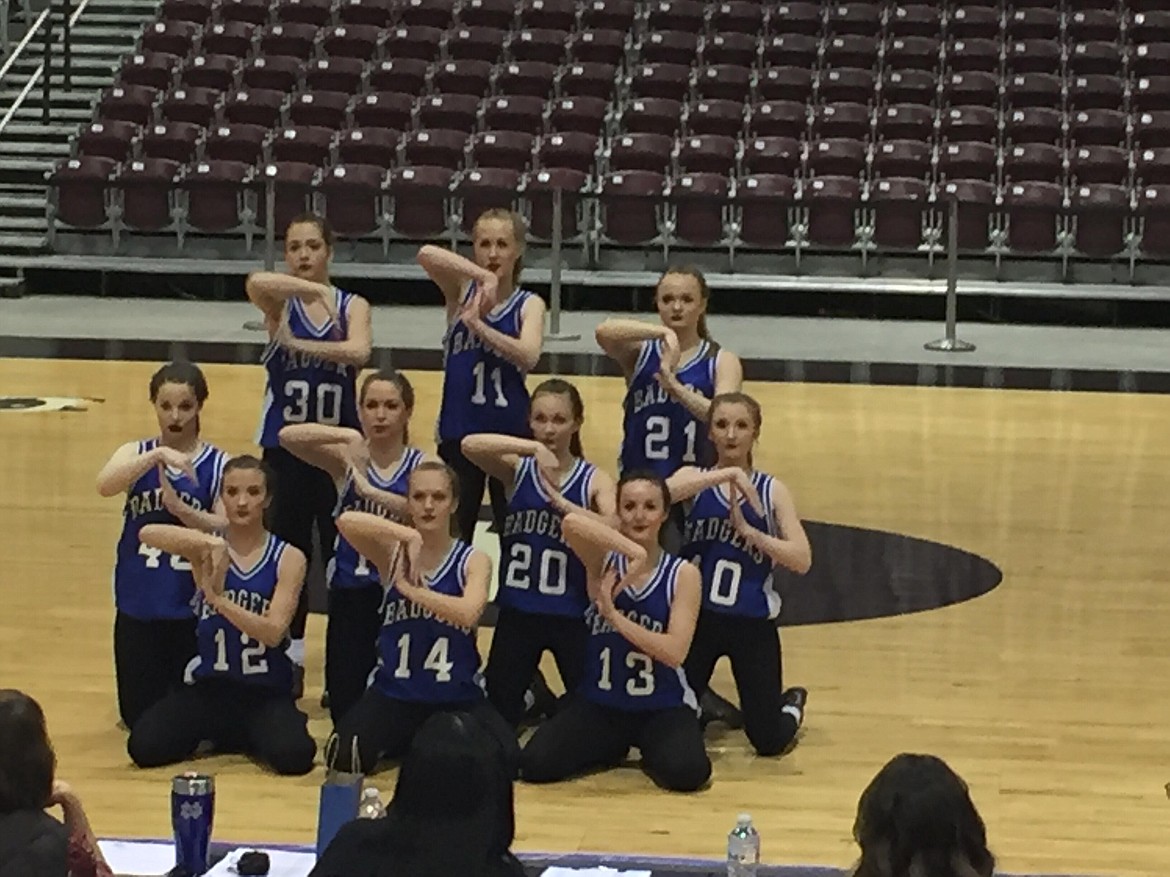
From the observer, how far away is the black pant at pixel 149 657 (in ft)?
20.9

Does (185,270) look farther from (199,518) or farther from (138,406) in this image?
(199,518)

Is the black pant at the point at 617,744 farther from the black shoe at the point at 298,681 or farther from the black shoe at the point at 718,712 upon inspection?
the black shoe at the point at 298,681

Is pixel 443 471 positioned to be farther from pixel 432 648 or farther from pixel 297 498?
pixel 297 498

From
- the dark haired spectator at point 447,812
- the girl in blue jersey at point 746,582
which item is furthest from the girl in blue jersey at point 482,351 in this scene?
the dark haired spectator at point 447,812

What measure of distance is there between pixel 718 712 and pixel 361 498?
1.27 metres

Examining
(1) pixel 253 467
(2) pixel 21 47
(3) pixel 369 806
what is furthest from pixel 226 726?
(2) pixel 21 47

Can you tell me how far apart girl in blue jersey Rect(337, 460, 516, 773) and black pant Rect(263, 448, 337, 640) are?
0.97m

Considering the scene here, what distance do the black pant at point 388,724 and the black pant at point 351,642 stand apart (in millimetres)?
371

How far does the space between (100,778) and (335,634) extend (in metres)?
0.77

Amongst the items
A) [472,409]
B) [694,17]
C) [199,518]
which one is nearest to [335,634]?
[199,518]

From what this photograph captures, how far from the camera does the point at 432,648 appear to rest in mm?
5934

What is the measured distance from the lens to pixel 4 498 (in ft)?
32.0

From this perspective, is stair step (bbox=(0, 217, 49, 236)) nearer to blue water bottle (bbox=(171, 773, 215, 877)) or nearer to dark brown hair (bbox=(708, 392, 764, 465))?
dark brown hair (bbox=(708, 392, 764, 465))

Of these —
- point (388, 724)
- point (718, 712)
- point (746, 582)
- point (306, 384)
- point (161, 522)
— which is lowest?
point (718, 712)
